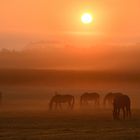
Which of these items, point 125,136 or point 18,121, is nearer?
point 125,136

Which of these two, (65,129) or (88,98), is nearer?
(65,129)

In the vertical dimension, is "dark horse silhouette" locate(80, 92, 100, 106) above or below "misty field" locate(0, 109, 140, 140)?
above

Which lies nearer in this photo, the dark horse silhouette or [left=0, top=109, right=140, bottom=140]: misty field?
[left=0, top=109, right=140, bottom=140]: misty field

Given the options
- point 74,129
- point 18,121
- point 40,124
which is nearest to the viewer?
point 74,129

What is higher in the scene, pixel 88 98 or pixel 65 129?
pixel 88 98

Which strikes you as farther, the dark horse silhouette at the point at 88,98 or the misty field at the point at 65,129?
the dark horse silhouette at the point at 88,98

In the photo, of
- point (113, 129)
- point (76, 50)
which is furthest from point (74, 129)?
point (76, 50)

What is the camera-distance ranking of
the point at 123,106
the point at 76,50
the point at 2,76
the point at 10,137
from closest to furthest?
the point at 10,137, the point at 123,106, the point at 2,76, the point at 76,50

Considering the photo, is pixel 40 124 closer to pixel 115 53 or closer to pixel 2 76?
pixel 2 76

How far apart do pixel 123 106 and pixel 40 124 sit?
786 cm

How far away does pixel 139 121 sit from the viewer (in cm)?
2927

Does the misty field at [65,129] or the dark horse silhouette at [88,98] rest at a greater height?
the dark horse silhouette at [88,98]

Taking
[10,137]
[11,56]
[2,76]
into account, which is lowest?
[10,137]

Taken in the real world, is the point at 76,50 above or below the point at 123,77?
above
